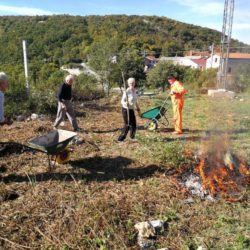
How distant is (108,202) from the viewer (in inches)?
180

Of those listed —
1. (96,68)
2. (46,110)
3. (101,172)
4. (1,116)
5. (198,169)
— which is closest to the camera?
(1,116)

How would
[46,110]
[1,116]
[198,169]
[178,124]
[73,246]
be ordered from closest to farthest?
[73,246] < [1,116] < [198,169] < [178,124] < [46,110]

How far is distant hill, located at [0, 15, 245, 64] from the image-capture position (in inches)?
1149

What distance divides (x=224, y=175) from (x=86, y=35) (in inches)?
1664

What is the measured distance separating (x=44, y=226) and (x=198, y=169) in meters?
2.66

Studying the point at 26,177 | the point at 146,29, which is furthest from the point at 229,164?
the point at 146,29

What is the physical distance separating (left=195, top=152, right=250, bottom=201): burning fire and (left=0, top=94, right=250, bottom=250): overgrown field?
207 mm

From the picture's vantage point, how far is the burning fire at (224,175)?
4.96 meters

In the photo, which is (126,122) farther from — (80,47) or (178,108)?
(80,47)

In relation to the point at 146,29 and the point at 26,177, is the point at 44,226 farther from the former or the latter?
the point at 146,29

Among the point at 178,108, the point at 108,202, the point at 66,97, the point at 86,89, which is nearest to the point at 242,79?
the point at 86,89

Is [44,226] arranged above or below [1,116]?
below

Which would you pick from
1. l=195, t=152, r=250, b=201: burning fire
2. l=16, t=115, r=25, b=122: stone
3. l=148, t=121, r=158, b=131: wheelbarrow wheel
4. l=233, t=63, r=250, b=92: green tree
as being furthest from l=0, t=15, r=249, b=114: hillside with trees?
l=195, t=152, r=250, b=201: burning fire

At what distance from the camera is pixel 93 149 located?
718 cm
